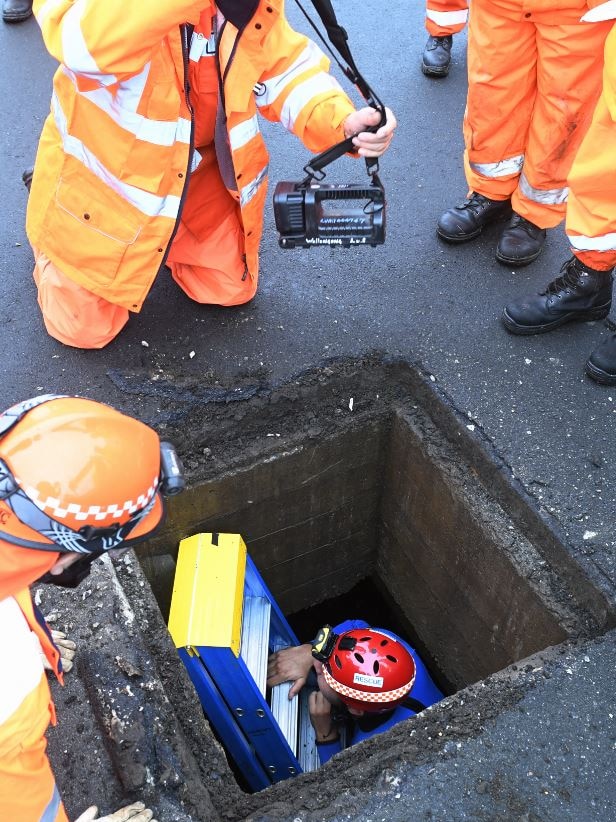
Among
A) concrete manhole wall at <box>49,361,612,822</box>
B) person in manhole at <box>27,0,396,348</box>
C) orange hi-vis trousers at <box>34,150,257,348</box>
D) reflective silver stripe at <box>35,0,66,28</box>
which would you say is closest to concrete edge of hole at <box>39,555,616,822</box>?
concrete manhole wall at <box>49,361,612,822</box>

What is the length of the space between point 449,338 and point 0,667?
7.92 feet

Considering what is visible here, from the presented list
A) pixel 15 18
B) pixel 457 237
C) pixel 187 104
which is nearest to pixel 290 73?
pixel 187 104

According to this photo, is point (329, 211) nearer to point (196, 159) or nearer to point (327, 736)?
point (196, 159)

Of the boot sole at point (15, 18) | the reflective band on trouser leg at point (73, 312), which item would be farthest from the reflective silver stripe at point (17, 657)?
the boot sole at point (15, 18)

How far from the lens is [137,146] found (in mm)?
2799

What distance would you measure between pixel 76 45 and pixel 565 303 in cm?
225

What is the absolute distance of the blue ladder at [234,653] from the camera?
2951mm

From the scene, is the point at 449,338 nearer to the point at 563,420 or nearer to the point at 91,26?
the point at 563,420

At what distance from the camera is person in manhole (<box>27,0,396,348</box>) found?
2.47 metres

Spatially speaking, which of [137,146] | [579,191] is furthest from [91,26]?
[579,191]

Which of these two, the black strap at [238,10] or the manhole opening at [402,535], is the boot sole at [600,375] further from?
the black strap at [238,10]

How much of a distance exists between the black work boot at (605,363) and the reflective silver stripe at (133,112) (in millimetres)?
1942

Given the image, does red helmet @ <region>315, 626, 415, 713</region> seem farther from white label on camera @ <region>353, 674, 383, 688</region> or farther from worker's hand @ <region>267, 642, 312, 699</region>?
worker's hand @ <region>267, 642, 312, 699</region>

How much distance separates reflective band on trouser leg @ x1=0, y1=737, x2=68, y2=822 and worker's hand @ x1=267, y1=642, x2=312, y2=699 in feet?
5.98
